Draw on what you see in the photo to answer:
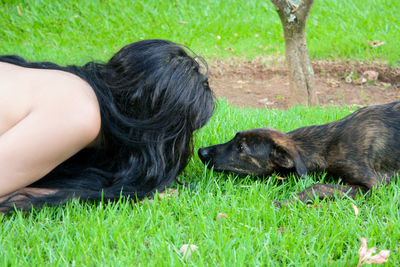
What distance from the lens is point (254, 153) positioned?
394cm

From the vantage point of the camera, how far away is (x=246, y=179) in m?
3.80

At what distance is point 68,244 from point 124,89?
1.19m

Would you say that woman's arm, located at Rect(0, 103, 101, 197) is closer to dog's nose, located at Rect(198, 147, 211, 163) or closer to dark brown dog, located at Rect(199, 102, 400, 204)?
dog's nose, located at Rect(198, 147, 211, 163)

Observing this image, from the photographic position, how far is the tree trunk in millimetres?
6521

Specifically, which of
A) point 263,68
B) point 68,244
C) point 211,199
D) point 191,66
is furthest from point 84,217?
point 263,68

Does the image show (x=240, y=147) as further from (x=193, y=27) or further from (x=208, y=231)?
(x=193, y=27)

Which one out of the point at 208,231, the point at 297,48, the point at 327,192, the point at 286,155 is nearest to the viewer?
the point at 208,231

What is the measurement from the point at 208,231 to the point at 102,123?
1.11 m

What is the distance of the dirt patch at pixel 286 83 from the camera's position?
8.06 m

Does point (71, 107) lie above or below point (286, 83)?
above

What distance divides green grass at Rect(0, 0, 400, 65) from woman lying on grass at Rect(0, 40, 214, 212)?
19.0 ft

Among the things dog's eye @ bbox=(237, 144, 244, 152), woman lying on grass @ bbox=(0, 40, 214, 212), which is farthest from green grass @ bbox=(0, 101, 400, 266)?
dog's eye @ bbox=(237, 144, 244, 152)

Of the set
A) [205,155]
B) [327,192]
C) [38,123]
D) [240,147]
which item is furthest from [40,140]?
[327,192]

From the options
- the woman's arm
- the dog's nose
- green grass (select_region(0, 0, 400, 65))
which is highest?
green grass (select_region(0, 0, 400, 65))
